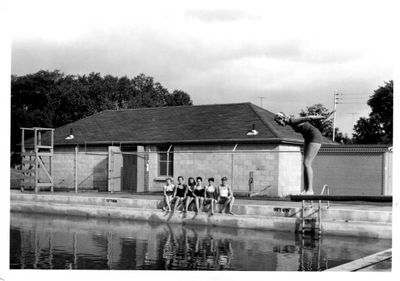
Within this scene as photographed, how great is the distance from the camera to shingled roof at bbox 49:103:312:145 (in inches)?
988

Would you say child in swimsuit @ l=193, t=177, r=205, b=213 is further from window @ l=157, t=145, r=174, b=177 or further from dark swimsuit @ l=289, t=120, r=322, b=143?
dark swimsuit @ l=289, t=120, r=322, b=143

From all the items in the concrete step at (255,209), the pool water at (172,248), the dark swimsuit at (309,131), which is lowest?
the pool water at (172,248)

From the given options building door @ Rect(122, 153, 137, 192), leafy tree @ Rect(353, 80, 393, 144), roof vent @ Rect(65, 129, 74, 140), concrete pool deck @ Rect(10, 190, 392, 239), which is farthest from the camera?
roof vent @ Rect(65, 129, 74, 140)

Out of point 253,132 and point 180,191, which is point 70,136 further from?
point 180,191

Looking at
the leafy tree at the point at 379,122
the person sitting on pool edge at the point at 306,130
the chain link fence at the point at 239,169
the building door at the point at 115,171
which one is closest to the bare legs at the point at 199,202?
the chain link fence at the point at 239,169

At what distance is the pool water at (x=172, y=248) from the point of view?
40.4 ft

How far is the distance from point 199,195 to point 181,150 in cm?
760

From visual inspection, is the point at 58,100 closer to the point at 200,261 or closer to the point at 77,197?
the point at 77,197

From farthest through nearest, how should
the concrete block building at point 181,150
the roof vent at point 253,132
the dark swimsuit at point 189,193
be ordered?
the roof vent at point 253,132, the concrete block building at point 181,150, the dark swimsuit at point 189,193

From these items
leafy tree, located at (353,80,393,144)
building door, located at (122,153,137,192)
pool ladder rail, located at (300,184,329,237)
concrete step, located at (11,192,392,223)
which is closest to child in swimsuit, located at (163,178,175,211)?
concrete step, located at (11,192,392,223)

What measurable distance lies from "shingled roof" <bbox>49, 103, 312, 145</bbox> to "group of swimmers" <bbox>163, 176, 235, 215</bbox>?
19.2ft

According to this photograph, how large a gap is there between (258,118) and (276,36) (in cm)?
1484

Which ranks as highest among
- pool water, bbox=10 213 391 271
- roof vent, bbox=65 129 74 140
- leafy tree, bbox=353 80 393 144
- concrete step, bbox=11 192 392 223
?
leafy tree, bbox=353 80 393 144

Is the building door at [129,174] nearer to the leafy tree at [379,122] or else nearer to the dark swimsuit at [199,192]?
the dark swimsuit at [199,192]
